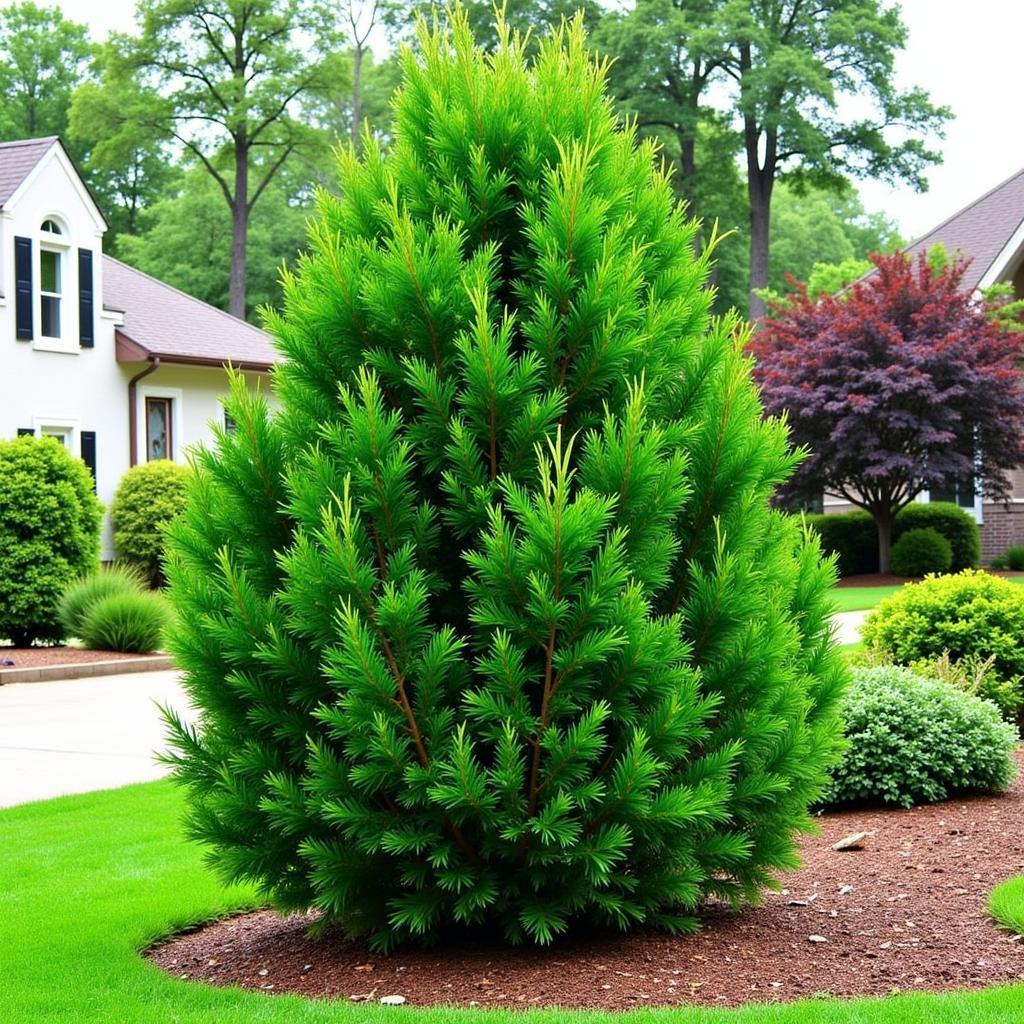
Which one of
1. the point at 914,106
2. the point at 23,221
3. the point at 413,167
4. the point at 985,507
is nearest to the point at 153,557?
the point at 23,221

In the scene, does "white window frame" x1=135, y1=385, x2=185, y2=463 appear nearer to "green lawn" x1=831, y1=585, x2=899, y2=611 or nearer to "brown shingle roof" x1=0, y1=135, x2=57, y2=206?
"brown shingle roof" x1=0, y1=135, x2=57, y2=206

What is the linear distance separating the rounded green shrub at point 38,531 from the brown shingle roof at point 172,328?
9548 mm

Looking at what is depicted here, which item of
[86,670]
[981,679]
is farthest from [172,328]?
[981,679]

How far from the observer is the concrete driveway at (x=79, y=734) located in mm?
9688

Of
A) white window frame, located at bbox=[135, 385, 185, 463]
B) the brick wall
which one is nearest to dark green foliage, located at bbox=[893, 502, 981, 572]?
the brick wall

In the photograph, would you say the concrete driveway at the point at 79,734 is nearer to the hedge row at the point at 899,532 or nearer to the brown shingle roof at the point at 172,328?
the brown shingle roof at the point at 172,328

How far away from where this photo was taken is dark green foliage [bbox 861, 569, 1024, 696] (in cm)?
984

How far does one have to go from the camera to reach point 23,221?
26734 mm

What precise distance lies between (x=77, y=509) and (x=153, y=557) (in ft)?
26.1

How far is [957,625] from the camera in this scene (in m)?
9.84

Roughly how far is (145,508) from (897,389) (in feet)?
48.7

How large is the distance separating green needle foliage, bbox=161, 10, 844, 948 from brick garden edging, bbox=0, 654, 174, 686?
11.9 meters

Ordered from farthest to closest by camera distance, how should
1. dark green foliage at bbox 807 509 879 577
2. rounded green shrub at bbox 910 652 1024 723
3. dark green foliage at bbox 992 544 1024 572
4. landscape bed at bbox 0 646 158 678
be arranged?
dark green foliage at bbox 807 509 879 577 < dark green foliage at bbox 992 544 1024 572 < landscape bed at bbox 0 646 158 678 < rounded green shrub at bbox 910 652 1024 723

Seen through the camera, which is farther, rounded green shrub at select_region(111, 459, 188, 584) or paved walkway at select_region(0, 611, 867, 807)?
rounded green shrub at select_region(111, 459, 188, 584)
